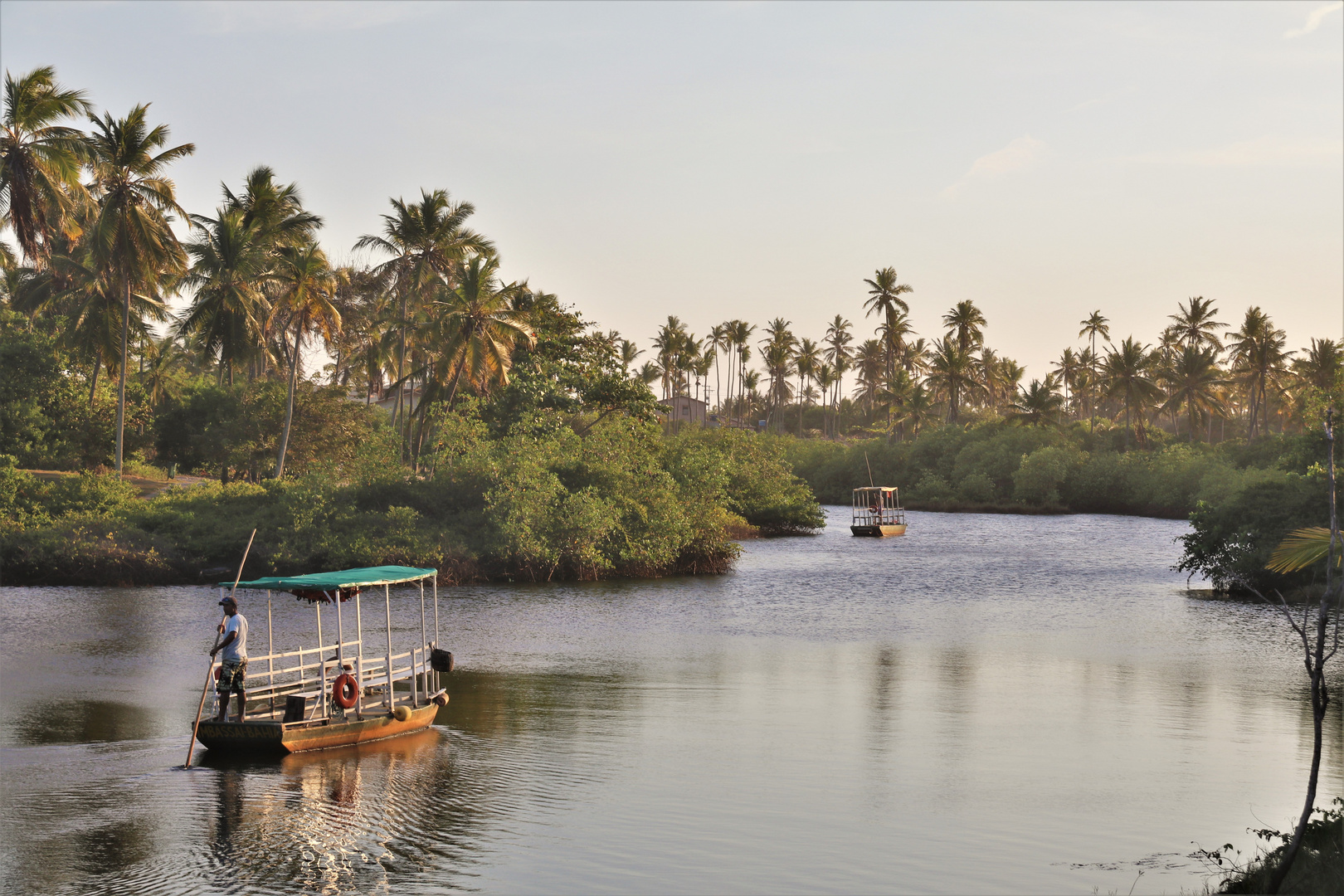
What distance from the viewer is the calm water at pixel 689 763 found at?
12828 millimetres

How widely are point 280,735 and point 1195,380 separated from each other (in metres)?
95.1

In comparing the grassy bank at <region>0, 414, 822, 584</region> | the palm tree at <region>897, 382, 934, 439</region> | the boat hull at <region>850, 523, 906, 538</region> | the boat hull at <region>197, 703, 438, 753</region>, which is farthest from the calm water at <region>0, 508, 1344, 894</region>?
the palm tree at <region>897, 382, 934, 439</region>

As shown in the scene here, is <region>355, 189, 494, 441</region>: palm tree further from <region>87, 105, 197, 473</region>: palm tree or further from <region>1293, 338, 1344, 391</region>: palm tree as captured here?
<region>1293, 338, 1344, 391</region>: palm tree

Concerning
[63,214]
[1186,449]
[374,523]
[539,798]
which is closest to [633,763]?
[539,798]

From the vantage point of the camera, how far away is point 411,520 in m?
42.8

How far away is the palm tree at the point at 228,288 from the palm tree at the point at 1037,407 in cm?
7345

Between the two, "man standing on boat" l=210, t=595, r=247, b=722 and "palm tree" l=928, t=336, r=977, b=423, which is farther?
"palm tree" l=928, t=336, r=977, b=423

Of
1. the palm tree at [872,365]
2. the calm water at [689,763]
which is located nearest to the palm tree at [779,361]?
the palm tree at [872,365]

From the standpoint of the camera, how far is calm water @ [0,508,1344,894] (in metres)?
12.8

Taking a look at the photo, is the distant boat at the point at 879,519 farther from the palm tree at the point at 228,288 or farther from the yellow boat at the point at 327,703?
the yellow boat at the point at 327,703

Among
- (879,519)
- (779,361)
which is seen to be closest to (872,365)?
(779,361)

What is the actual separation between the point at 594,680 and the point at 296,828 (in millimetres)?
11289

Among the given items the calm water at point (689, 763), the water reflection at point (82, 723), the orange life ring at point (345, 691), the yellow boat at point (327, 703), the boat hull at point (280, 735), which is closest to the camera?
the calm water at point (689, 763)

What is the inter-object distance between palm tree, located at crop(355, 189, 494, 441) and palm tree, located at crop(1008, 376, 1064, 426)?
208 ft
